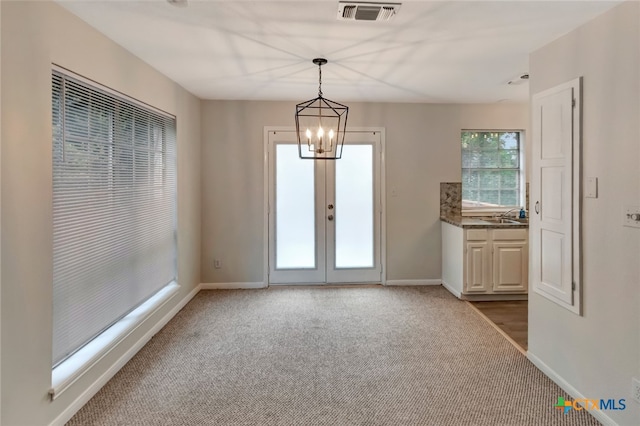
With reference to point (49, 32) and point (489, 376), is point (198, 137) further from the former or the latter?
point (489, 376)

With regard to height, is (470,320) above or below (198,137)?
below

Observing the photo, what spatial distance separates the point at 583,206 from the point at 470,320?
179 cm

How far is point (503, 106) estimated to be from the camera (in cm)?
489

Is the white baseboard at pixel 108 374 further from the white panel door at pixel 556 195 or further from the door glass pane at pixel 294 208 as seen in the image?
the white panel door at pixel 556 195

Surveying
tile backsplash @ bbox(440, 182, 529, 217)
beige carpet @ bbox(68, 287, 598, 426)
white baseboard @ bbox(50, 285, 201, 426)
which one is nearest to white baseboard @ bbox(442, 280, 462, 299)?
beige carpet @ bbox(68, 287, 598, 426)

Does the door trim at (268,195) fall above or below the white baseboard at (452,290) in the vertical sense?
above

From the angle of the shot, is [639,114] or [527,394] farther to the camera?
[527,394]

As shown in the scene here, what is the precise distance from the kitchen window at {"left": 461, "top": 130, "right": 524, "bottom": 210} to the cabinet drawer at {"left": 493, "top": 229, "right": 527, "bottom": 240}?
32.1 inches

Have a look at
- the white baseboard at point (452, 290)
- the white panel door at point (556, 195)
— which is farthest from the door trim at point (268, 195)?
the white panel door at point (556, 195)

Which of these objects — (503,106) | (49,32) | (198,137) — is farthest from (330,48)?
(503,106)

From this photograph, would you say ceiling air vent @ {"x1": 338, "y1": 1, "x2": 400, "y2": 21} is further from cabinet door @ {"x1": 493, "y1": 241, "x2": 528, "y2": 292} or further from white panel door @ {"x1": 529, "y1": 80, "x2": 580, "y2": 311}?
cabinet door @ {"x1": 493, "y1": 241, "x2": 528, "y2": 292}

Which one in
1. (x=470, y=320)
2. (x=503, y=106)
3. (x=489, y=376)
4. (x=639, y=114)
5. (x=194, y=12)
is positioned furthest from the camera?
(x=503, y=106)

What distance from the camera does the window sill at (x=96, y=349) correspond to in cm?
211

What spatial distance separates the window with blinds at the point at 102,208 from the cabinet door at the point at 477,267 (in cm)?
333
